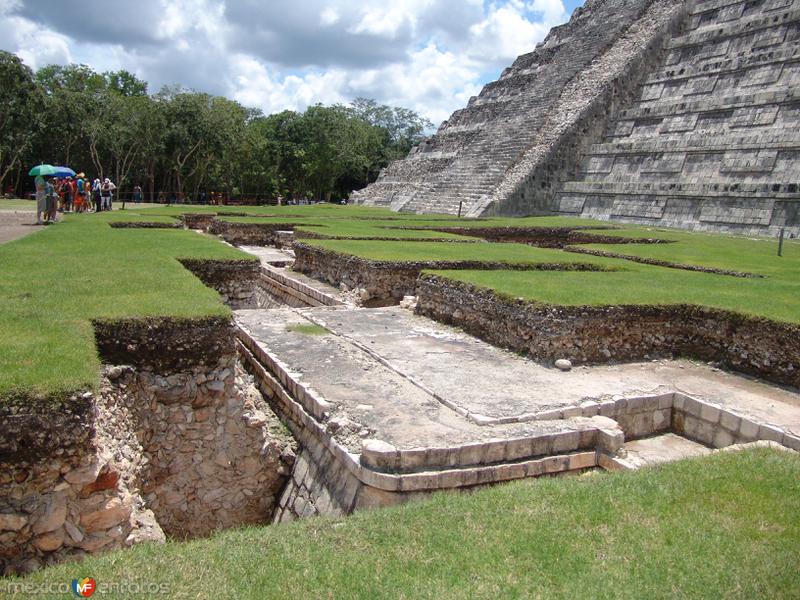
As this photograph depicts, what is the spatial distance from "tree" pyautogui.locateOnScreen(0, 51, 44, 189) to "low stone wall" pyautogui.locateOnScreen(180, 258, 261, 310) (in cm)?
3232

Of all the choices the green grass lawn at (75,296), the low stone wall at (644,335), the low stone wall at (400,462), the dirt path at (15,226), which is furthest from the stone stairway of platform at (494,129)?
the low stone wall at (400,462)

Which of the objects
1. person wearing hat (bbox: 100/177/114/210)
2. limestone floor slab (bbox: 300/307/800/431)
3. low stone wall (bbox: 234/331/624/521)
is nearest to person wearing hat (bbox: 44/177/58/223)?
person wearing hat (bbox: 100/177/114/210)

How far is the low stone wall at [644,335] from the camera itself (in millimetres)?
7641

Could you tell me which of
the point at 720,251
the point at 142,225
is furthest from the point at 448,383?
the point at 142,225

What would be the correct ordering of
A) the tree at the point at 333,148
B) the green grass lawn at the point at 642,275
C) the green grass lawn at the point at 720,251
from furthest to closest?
1. the tree at the point at 333,148
2. the green grass lawn at the point at 720,251
3. the green grass lawn at the point at 642,275

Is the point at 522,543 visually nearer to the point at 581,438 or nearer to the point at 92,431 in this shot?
the point at 581,438

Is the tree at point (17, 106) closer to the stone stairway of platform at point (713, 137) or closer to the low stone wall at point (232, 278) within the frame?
the stone stairway of platform at point (713, 137)

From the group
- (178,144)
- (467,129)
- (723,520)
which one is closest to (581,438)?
(723,520)

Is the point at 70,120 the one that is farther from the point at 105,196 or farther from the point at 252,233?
the point at 252,233

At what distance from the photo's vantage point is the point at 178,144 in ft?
135

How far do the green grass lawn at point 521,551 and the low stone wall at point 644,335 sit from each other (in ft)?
11.7

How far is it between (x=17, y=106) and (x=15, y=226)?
23.9 m

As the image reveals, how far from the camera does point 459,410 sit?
6.09 metres

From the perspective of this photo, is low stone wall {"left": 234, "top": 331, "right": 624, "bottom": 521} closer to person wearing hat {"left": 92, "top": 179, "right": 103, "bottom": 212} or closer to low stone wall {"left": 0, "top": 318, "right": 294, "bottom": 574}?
low stone wall {"left": 0, "top": 318, "right": 294, "bottom": 574}
